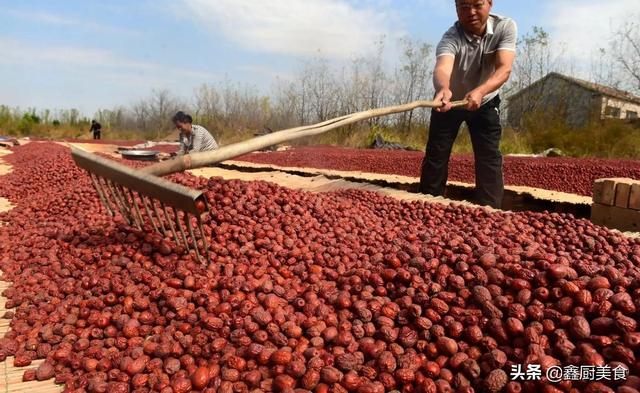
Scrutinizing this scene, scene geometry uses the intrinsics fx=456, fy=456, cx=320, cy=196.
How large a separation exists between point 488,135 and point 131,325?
11.4ft

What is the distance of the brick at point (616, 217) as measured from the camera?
156 inches

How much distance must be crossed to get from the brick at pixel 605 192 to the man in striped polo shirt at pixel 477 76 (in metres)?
0.86

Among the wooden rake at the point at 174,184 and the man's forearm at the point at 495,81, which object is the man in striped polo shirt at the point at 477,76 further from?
the wooden rake at the point at 174,184

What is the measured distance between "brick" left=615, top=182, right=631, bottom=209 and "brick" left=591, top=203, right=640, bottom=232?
0.05 meters

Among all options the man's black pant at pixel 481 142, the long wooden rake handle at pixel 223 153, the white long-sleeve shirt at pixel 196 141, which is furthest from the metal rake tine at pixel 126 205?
the white long-sleeve shirt at pixel 196 141

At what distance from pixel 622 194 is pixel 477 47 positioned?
5.93 ft

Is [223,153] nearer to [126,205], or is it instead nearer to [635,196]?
[126,205]

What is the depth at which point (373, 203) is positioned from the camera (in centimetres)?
373

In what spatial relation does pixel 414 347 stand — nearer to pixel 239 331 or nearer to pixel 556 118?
pixel 239 331

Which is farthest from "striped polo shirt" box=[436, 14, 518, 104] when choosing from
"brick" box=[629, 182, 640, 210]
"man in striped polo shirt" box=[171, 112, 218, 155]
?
"man in striped polo shirt" box=[171, 112, 218, 155]

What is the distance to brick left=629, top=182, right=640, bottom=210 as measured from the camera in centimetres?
387

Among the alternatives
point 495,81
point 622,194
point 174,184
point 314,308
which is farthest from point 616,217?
point 174,184

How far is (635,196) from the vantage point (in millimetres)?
3891

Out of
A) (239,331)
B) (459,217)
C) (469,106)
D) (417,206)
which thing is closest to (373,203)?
(417,206)
